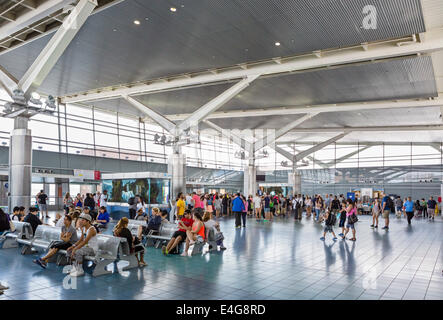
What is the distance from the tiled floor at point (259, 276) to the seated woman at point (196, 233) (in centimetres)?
46

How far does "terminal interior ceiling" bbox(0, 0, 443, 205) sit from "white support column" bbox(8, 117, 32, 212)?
6.33ft

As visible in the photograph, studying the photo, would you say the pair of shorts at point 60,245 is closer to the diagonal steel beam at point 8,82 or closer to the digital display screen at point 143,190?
the diagonal steel beam at point 8,82

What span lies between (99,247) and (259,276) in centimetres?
333

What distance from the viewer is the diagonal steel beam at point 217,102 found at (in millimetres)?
16442

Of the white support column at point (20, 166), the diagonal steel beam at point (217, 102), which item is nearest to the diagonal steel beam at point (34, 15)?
the white support column at point (20, 166)

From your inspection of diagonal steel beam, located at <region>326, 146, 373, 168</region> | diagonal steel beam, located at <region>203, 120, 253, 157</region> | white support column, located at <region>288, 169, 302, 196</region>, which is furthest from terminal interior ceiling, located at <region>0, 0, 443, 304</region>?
diagonal steel beam, located at <region>326, 146, 373, 168</region>

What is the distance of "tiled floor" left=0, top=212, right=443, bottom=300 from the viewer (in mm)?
5465

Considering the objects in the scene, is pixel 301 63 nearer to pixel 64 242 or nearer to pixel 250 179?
Result: pixel 64 242

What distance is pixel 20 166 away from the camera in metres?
13.3

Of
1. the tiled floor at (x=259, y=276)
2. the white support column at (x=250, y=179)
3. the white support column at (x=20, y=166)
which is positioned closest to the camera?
the tiled floor at (x=259, y=276)

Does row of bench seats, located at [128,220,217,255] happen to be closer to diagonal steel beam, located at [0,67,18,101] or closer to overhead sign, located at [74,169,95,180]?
diagonal steel beam, located at [0,67,18,101]

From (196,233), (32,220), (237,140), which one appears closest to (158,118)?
(237,140)

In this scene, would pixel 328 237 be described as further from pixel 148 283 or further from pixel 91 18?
pixel 91 18

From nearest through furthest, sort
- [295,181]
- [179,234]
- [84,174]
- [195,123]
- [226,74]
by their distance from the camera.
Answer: [179,234] → [226,74] → [195,123] → [84,174] → [295,181]
